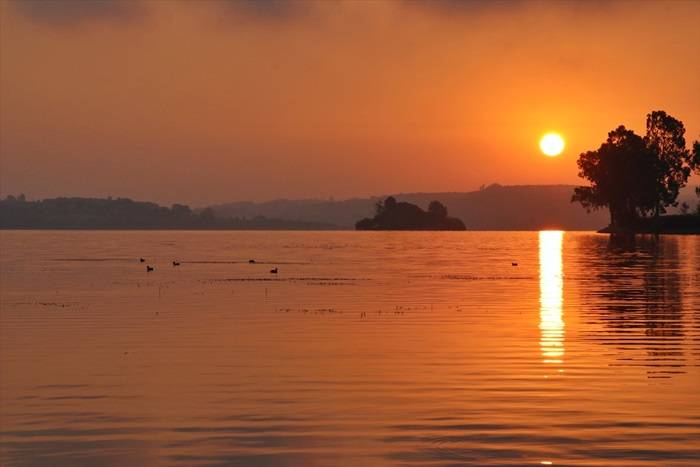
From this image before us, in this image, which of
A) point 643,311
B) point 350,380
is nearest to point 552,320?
point 643,311

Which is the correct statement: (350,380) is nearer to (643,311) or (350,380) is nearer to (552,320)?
(552,320)

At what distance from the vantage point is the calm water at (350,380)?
63.1ft

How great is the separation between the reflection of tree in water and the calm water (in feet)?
0.55

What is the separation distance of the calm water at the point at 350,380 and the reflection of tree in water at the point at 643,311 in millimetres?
168

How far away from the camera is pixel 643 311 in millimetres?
47844

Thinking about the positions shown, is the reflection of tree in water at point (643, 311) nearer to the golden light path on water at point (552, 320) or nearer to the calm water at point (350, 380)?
the calm water at point (350, 380)

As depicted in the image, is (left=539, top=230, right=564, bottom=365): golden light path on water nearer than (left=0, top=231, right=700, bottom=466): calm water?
No

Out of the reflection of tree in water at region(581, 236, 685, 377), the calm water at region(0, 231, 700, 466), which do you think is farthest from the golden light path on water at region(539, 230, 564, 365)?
the reflection of tree in water at region(581, 236, 685, 377)

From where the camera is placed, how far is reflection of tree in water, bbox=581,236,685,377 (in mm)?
31695

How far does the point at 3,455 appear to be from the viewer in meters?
18.8

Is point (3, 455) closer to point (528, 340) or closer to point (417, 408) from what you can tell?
point (417, 408)

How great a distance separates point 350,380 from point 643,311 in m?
24.5

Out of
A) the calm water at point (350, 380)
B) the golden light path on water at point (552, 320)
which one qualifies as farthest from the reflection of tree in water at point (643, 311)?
the golden light path on water at point (552, 320)

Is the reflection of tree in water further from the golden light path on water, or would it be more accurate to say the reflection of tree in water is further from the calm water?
the golden light path on water
